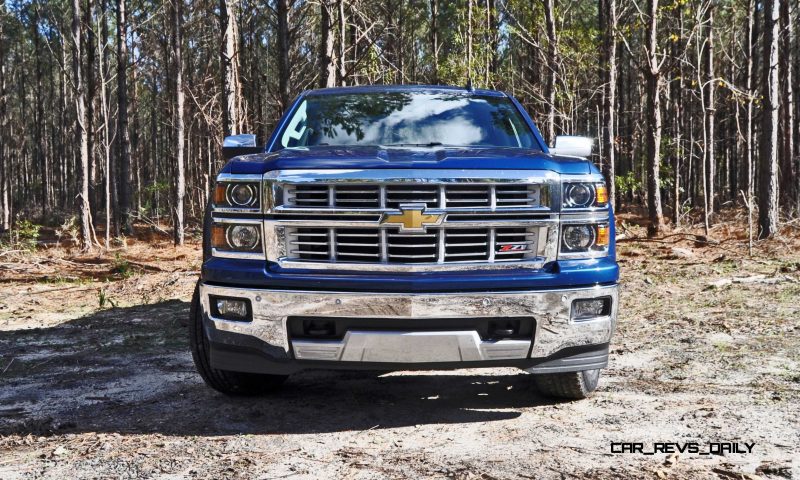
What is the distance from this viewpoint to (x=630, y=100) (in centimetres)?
4309

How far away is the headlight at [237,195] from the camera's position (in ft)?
12.9

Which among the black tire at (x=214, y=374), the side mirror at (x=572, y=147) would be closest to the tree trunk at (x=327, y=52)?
the side mirror at (x=572, y=147)

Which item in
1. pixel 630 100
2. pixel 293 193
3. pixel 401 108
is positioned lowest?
pixel 293 193

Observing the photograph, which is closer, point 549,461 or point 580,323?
point 549,461

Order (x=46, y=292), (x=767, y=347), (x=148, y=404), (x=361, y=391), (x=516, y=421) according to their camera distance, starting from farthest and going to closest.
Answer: (x=46, y=292) < (x=767, y=347) < (x=361, y=391) < (x=148, y=404) < (x=516, y=421)

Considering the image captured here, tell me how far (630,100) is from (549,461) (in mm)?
42734

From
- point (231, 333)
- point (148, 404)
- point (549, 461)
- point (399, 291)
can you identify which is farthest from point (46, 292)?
point (549, 461)

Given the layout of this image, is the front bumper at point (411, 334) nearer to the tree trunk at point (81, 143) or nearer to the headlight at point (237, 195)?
the headlight at point (237, 195)

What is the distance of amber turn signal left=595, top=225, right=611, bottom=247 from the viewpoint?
4.04m

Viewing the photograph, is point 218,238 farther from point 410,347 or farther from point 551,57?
point 551,57

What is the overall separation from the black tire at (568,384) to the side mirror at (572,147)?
4.67 ft

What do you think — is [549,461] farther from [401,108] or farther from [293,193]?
[401,108]

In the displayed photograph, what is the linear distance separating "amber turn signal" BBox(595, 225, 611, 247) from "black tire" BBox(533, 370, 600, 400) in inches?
31.8

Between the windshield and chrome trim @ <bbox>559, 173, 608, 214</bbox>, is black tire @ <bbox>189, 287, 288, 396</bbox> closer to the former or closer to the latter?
the windshield
